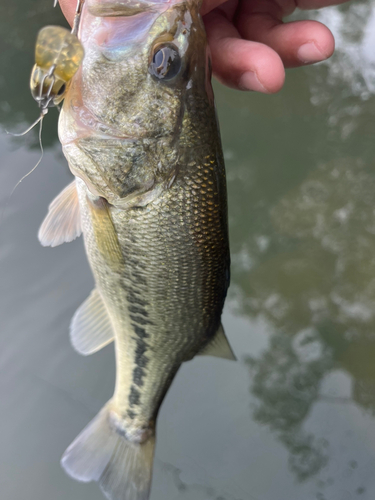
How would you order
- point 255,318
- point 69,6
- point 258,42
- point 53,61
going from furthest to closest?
1. point 255,318
2. point 258,42
3. point 69,6
4. point 53,61

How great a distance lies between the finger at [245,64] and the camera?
988 millimetres

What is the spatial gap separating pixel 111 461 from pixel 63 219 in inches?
39.7

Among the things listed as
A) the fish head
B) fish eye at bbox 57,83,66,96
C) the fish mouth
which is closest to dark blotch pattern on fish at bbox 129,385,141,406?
the fish head

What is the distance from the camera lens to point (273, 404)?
2.40 metres

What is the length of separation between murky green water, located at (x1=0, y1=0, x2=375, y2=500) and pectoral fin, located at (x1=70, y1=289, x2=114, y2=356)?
1.09 meters

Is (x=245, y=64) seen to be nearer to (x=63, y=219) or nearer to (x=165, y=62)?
(x=165, y=62)

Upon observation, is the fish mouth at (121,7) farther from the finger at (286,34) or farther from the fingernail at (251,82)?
the finger at (286,34)

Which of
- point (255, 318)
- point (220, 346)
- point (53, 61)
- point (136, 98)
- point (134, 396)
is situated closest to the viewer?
point (53, 61)

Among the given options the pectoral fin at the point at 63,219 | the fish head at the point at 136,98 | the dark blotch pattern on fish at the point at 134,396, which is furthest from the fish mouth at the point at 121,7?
the dark blotch pattern on fish at the point at 134,396

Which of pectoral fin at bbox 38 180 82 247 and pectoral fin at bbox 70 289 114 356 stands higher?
pectoral fin at bbox 38 180 82 247

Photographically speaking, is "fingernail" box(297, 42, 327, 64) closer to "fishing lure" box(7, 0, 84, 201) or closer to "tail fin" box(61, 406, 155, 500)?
"fishing lure" box(7, 0, 84, 201)

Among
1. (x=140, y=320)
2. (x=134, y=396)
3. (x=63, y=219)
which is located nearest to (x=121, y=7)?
(x=63, y=219)

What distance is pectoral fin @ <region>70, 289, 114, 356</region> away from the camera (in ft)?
4.14

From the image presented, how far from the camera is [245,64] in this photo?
102 centimetres
